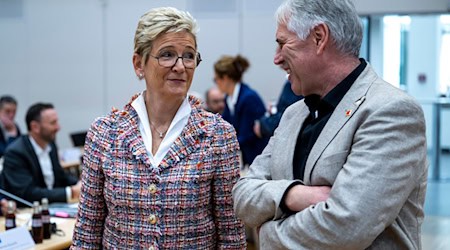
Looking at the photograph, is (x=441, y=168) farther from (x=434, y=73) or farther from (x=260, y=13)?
(x=260, y=13)

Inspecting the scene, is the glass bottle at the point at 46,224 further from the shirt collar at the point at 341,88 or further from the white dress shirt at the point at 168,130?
the shirt collar at the point at 341,88

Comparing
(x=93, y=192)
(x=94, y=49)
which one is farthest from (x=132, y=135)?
(x=94, y=49)

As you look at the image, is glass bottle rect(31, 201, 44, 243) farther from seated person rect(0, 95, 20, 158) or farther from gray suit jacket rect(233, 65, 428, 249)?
seated person rect(0, 95, 20, 158)

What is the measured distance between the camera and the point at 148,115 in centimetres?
238

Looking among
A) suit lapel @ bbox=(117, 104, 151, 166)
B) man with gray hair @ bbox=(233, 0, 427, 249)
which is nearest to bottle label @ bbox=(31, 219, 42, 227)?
suit lapel @ bbox=(117, 104, 151, 166)

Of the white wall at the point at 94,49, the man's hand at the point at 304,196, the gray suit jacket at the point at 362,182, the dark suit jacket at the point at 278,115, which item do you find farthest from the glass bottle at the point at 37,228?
the white wall at the point at 94,49

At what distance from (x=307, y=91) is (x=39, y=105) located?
4133 millimetres

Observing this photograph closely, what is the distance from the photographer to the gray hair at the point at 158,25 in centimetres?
224

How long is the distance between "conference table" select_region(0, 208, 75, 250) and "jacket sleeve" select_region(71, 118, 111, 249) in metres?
1.28

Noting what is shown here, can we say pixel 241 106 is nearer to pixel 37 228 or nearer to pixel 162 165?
pixel 37 228

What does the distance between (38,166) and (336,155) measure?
147 inches

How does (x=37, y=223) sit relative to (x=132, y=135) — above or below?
below

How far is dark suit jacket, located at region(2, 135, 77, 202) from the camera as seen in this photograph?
483 cm

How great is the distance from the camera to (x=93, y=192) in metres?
2.30
